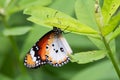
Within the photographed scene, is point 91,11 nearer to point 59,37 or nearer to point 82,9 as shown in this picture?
point 82,9

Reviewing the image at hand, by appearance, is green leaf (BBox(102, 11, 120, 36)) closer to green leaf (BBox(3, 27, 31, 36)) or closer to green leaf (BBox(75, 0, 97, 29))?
green leaf (BBox(75, 0, 97, 29))

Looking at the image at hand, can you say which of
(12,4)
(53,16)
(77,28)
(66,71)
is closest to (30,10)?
(53,16)

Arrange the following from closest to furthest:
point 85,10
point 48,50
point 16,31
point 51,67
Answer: point 85,10
point 48,50
point 16,31
point 51,67

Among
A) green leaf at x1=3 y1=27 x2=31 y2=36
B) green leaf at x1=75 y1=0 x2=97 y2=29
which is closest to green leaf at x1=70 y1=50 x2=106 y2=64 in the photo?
green leaf at x1=75 y1=0 x2=97 y2=29

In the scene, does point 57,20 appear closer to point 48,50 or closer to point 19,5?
point 48,50

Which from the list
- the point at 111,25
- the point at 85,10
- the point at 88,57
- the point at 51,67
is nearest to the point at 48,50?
the point at 85,10

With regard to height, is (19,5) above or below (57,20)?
below

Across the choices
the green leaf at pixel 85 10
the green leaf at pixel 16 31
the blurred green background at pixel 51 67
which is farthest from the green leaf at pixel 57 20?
the green leaf at pixel 16 31

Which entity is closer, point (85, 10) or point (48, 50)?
point (85, 10)
